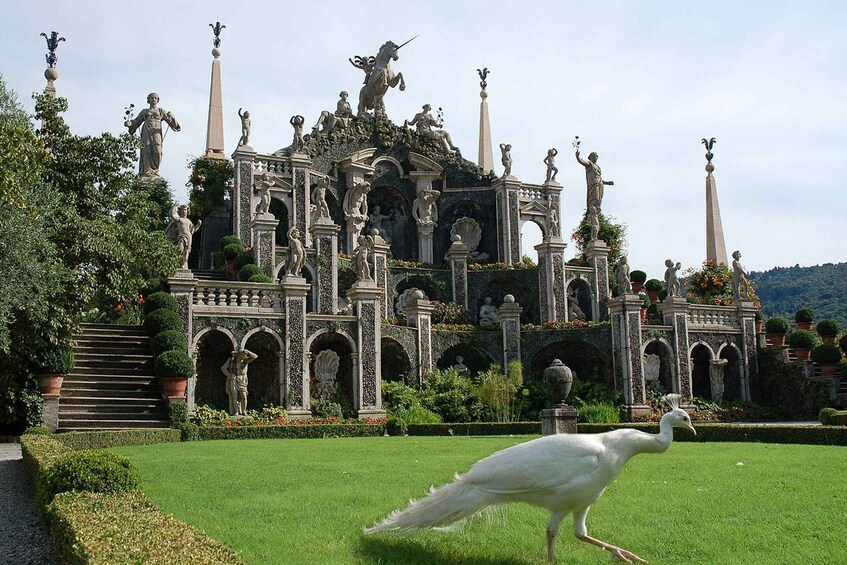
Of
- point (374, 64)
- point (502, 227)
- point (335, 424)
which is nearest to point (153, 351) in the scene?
point (335, 424)

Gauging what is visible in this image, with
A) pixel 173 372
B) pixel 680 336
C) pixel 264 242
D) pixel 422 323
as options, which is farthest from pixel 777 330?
pixel 173 372

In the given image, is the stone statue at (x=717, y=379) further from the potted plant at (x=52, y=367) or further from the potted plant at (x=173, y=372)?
the potted plant at (x=52, y=367)

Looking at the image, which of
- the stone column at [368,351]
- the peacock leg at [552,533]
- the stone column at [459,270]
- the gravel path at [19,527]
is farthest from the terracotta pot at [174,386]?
the peacock leg at [552,533]

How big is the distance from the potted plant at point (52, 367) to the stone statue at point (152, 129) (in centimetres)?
2063

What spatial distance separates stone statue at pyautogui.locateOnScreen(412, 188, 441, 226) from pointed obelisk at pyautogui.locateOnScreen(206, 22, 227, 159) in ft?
36.7

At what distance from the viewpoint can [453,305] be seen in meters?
37.9

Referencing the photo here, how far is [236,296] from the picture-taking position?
89.9 ft

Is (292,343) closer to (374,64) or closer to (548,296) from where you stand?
(548,296)

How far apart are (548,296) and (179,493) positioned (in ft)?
96.5

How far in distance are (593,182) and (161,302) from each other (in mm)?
23585

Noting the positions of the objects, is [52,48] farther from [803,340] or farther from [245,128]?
[803,340]

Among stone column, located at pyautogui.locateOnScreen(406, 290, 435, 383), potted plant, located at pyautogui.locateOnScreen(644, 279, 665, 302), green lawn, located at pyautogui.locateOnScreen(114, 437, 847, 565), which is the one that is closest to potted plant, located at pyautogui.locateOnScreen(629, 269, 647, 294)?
potted plant, located at pyautogui.locateOnScreen(644, 279, 665, 302)

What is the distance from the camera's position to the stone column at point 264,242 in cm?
3478

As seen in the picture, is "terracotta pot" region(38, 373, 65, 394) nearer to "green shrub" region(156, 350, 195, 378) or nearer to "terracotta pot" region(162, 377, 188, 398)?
"green shrub" region(156, 350, 195, 378)
